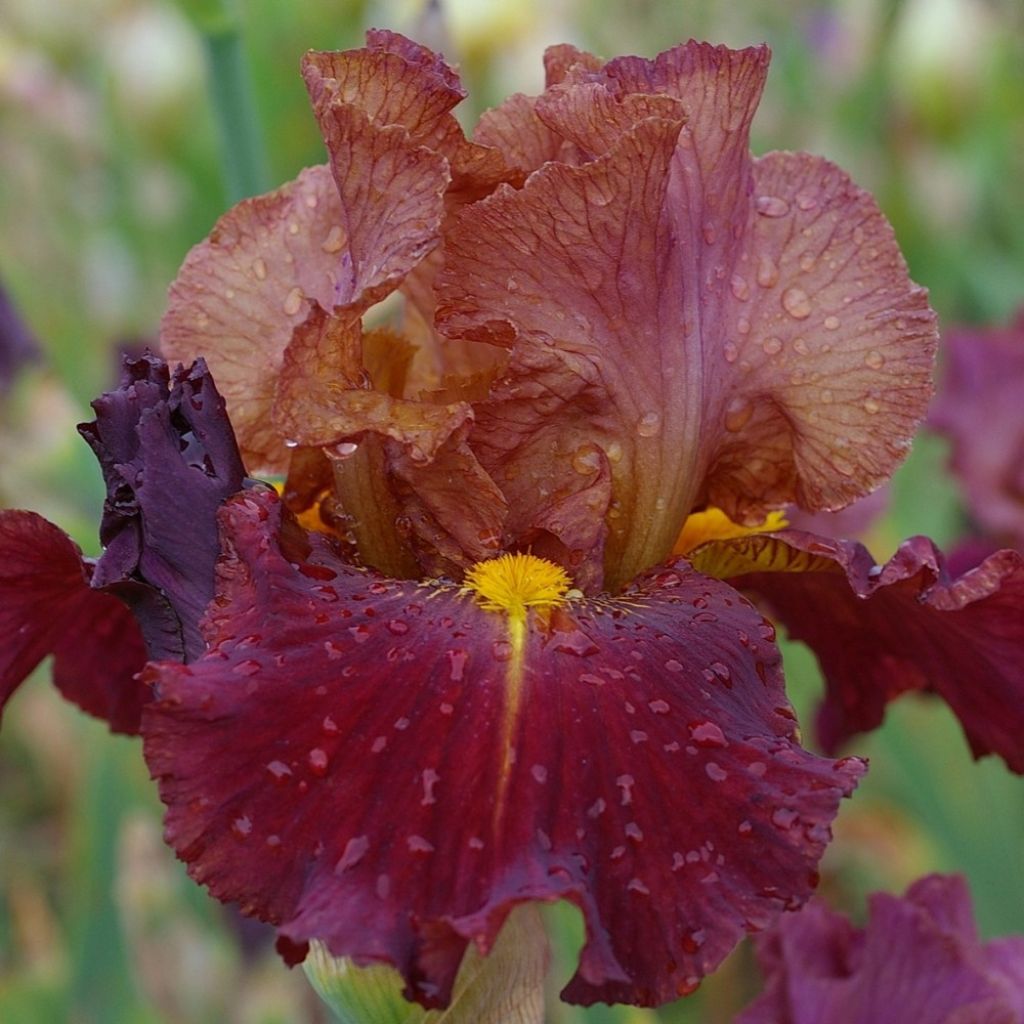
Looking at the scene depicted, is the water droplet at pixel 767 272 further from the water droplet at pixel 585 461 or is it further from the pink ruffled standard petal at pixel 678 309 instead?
the water droplet at pixel 585 461

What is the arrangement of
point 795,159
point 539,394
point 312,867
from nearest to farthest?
1. point 312,867
2. point 539,394
3. point 795,159

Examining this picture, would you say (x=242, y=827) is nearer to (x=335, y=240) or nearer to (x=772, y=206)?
(x=335, y=240)

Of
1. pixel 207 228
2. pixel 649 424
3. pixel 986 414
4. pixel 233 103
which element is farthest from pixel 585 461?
pixel 207 228

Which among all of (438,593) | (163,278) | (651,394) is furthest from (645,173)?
(163,278)

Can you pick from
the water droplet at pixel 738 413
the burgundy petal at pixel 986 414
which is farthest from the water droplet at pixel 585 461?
the burgundy petal at pixel 986 414

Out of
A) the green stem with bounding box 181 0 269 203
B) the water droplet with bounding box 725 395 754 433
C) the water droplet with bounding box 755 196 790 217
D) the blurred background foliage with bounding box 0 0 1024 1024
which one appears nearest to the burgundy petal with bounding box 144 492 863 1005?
the water droplet with bounding box 725 395 754 433

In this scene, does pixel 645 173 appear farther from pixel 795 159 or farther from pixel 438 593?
pixel 438 593
